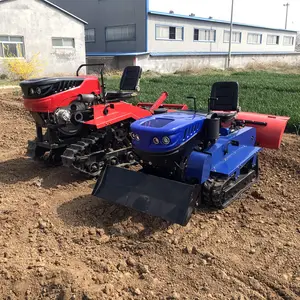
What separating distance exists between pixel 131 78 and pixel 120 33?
76.6 feet

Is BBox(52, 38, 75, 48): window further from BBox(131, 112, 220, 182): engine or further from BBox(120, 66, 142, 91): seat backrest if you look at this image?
BBox(131, 112, 220, 182): engine

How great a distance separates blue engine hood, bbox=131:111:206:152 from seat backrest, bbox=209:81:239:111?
1145mm

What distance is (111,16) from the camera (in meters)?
28.9

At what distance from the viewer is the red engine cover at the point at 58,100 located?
5367mm

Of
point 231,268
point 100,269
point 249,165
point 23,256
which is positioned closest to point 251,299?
point 231,268

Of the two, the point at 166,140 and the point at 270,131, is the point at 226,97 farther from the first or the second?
the point at 166,140

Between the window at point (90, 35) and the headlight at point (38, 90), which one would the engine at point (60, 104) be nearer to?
the headlight at point (38, 90)

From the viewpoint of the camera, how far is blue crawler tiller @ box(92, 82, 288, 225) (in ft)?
13.1

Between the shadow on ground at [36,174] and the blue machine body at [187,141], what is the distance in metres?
1.91

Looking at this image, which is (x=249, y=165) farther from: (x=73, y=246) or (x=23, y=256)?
(x=23, y=256)

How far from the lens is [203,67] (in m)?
31.0

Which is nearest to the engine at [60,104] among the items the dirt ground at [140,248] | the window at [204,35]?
the dirt ground at [140,248]

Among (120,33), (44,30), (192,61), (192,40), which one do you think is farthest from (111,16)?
(44,30)

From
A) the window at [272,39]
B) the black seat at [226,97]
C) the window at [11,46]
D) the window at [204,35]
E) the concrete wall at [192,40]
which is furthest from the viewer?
the window at [272,39]
